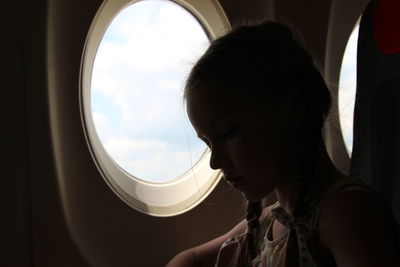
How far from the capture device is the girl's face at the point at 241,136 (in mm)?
806

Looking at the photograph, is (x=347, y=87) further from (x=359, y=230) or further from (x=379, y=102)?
(x=359, y=230)

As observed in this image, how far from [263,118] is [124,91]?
547 mm

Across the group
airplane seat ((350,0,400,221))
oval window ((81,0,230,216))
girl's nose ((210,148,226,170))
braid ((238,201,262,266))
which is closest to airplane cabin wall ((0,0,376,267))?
oval window ((81,0,230,216))

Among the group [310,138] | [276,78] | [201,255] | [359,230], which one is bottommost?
[201,255]

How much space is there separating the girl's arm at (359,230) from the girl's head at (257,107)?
0.33 feet

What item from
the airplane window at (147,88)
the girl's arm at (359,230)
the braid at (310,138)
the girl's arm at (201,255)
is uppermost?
the airplane window at (147,88)

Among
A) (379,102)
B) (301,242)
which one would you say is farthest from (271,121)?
(379,102)

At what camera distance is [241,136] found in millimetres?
806

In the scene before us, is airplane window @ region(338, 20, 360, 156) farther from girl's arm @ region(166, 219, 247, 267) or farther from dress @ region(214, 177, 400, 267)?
dress @ region(214, 177, 400, 267)

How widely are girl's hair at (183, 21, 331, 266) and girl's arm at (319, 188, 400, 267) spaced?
9 centimetres

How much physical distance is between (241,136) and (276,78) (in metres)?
0.12

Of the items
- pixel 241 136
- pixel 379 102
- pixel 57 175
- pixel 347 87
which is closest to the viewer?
pixel 241 136

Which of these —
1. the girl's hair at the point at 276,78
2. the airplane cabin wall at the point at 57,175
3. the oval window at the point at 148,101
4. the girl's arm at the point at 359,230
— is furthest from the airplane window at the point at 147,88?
the girl's arm at the point at 359,230

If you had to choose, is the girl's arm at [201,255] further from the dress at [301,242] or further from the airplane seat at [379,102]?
the airplane seat at [379,102]
